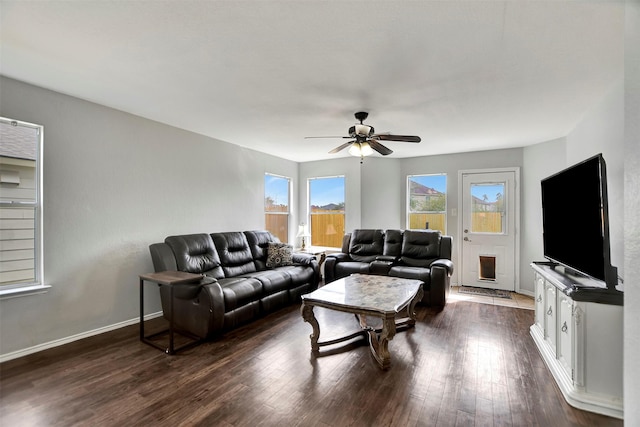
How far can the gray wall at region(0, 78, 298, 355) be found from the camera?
277 centimetres

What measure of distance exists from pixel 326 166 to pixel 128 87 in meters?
4.02

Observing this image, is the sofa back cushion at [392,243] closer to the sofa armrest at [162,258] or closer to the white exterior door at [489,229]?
Answer: the white exterior door at [489,229]

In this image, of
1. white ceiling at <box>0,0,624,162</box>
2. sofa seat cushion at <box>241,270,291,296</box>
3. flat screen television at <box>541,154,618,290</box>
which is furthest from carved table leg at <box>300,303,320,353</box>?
flat screen television at <box>541,154,618,290</box>

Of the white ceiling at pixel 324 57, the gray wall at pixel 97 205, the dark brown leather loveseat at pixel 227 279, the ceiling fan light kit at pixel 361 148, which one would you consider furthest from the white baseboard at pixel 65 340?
the ceiling fan light kit at pixel 361 148

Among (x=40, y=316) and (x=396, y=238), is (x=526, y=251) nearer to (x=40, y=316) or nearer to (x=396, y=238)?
(x=396, y=238)

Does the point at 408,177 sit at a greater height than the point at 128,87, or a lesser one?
lesser

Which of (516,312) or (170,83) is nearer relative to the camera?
(170,83)

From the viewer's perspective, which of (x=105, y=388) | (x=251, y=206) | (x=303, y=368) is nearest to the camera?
(x=105, y=388)

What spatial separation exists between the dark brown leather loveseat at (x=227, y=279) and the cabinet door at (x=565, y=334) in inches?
114

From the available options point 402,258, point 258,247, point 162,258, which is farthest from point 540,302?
point 162,258

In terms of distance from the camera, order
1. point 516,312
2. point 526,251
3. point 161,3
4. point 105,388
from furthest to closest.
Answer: point 526,251 → point 516,312 → point 105,388 → point 161,3

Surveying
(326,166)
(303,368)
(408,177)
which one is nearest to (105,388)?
(303,368)

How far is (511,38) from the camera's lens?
1950 mm

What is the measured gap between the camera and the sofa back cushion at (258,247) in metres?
4.55
